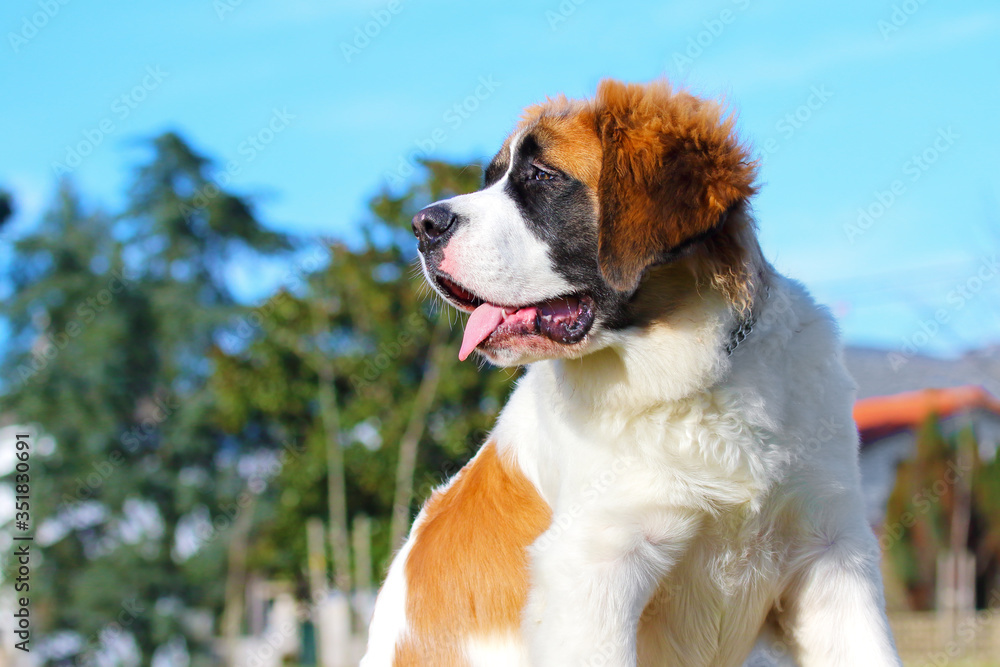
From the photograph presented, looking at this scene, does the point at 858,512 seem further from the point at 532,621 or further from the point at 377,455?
the point at 377,455

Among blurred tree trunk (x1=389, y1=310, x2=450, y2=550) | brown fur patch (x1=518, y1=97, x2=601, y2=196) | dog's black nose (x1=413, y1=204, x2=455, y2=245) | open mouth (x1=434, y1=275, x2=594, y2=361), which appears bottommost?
blurred tree trunk (x1=389, y1=310, x2=450, y2=550)

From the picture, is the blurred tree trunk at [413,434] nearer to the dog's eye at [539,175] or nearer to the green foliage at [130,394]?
the green foliage at [130,394]

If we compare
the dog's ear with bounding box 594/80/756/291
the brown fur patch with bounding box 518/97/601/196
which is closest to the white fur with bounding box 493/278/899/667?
the dog's ear with bounding box 594/80/756/291

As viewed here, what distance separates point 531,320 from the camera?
324 centimetres

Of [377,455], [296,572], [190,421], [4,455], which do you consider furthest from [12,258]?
[377,455]

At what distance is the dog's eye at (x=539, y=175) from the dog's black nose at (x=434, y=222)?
34 cm

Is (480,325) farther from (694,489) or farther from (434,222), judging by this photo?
(694,489)

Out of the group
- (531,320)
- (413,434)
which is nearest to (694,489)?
(531,320)

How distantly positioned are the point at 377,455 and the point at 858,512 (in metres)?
14.7

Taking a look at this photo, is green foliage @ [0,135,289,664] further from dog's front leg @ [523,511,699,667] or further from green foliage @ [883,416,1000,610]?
dog's front leg @ [523,511,699,667]

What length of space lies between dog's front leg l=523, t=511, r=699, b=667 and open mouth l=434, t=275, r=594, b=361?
0.63 m

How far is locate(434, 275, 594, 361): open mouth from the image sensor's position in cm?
323

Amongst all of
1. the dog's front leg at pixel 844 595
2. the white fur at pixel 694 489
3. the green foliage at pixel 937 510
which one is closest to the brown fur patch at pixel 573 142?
the white fur at pixel 694 489

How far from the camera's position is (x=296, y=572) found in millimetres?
21656
